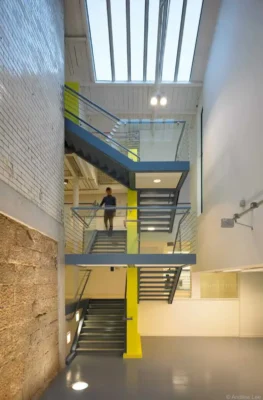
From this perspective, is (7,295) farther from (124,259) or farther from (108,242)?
(108,242)

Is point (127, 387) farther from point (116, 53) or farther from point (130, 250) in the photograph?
point (116, 53)

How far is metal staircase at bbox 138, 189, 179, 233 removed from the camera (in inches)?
367

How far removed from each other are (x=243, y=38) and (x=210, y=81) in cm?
323

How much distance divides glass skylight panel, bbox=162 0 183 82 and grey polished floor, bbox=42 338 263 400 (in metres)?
8.23

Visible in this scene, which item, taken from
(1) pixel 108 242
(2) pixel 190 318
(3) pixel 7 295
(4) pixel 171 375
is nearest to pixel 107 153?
(1) pixel 108 242

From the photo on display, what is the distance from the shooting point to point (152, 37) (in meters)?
9.43

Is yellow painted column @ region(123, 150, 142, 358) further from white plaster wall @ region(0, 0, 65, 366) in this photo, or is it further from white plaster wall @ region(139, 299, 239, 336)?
white plaster wall @ region(139, 299, 239, 336)

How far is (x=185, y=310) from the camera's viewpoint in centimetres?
1117

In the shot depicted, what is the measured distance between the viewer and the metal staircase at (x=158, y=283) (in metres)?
9.48

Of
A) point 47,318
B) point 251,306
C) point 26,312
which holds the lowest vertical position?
point 251,306

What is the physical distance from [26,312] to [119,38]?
7.97 metres

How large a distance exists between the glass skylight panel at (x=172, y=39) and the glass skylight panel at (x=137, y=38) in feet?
2.46

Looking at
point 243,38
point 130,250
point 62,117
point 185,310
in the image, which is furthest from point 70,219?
point 243,38

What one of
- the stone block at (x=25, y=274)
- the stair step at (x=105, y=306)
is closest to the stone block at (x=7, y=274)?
the stone block at (x=25, y=274)
